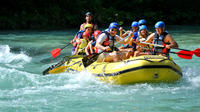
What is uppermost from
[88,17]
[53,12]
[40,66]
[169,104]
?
[53,12]

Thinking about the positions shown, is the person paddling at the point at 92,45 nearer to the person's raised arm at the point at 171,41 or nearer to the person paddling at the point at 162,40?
the person paddling at the point at 162,40

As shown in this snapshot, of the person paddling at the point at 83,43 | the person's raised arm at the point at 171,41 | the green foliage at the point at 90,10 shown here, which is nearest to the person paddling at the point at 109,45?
the person's raised arm at the point at 171,41

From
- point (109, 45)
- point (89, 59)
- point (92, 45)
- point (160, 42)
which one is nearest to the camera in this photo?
point (160, 42)

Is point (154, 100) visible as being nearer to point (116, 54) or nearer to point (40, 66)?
point (116, 54)

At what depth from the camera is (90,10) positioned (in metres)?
24.3

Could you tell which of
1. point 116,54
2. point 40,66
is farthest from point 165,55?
point 40,66

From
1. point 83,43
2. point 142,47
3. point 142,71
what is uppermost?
point 83,43

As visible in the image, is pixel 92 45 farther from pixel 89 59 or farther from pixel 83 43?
pixel 83 43

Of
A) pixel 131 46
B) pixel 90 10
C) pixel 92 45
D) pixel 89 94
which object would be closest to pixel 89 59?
pixel 92 45

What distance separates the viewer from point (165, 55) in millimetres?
6941

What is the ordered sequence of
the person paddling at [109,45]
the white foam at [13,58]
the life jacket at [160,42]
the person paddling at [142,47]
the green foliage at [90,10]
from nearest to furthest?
the life jacket at [160,42]
the person paddling at [142,47]
the person paddling at [109,45]
the white foam at [13,58]
the green foliage at [90,10]

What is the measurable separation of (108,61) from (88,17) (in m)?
2.69

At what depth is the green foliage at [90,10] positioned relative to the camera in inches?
862

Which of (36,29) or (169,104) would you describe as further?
(36,29)
